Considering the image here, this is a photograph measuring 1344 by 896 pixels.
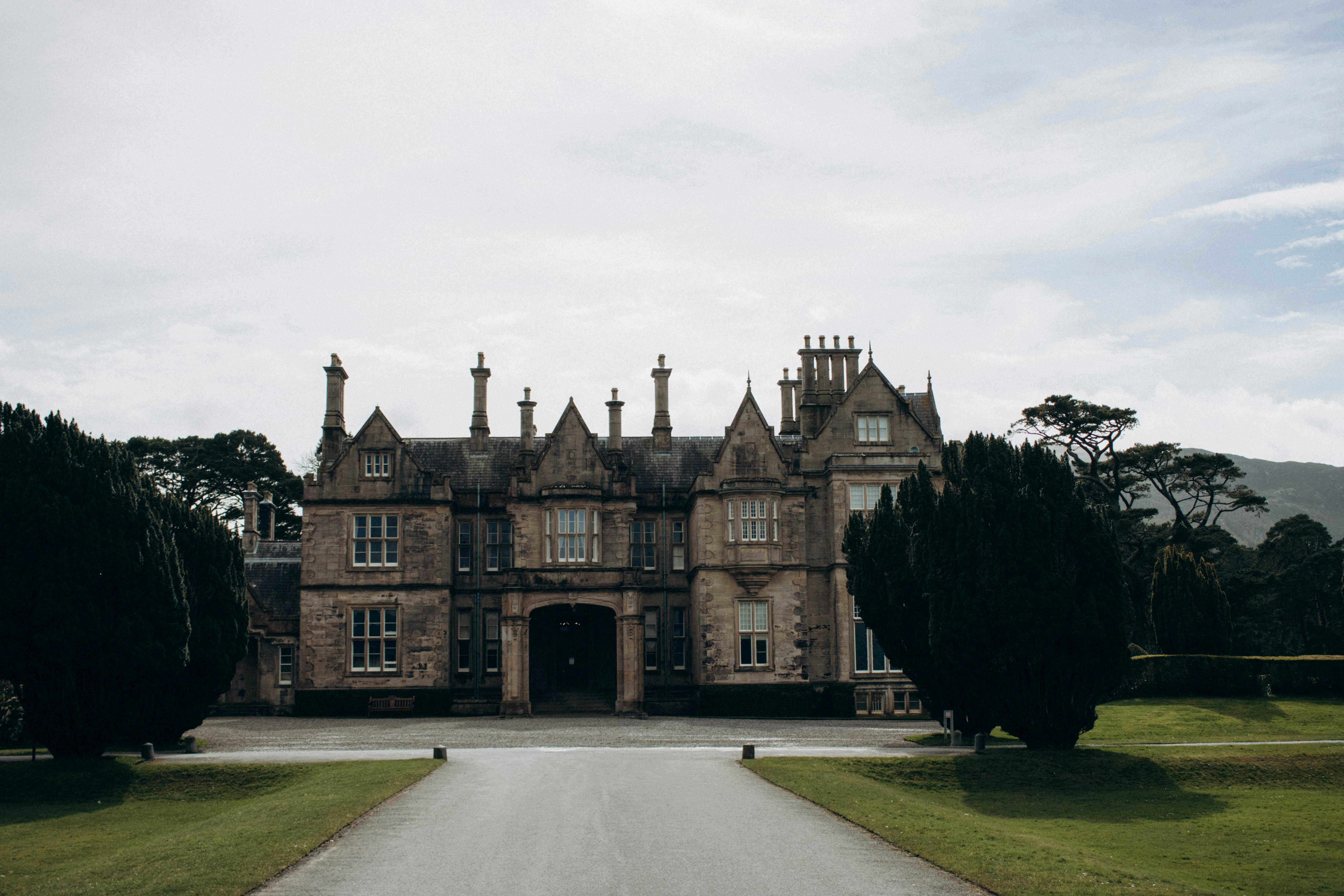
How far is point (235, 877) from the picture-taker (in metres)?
13.8

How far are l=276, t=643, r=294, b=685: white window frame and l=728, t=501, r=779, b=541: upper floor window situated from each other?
64.2 ft

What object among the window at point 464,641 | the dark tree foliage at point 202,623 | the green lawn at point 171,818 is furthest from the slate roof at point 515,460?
the green lawn at point 171,818

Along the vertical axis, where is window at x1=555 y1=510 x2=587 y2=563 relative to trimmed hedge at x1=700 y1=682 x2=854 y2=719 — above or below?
above

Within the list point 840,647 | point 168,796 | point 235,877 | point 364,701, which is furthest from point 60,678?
point 840,647

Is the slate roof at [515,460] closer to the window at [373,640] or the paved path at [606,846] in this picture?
the window at [373,640]

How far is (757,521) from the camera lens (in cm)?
4528

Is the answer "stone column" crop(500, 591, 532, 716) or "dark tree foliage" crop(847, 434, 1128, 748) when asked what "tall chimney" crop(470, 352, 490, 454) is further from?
"dark tree foliage" crop(847, 434, 1128, 748)

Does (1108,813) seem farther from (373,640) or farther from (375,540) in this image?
(375,540)

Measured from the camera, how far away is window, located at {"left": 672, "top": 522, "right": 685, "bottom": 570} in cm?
4884

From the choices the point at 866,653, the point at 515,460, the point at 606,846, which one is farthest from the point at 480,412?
the point at 606,846

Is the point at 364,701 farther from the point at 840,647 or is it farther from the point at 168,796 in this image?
the point at 168,796

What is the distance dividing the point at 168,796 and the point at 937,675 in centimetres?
1906

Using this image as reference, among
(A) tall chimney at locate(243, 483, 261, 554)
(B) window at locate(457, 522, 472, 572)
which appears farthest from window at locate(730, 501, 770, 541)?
(A) tall chimney at locate(243, 483, 261, 554)

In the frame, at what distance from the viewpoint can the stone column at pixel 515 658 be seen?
43.3 meters
